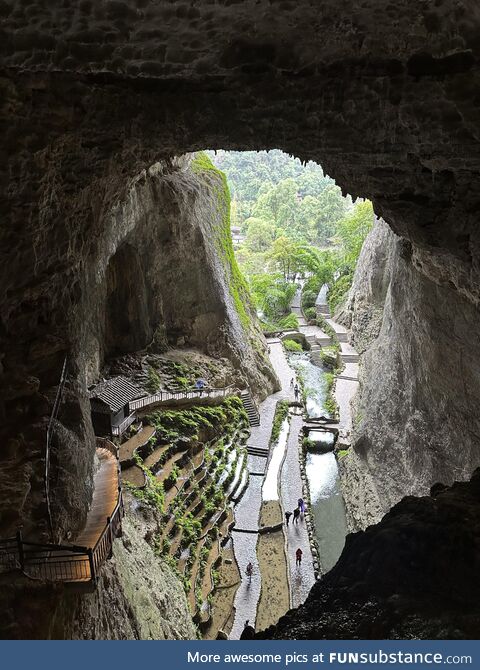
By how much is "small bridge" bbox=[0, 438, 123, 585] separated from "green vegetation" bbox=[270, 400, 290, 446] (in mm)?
14534

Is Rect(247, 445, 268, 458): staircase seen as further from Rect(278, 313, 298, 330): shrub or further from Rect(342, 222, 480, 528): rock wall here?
Rect(278, 313, 298, 330): shrub

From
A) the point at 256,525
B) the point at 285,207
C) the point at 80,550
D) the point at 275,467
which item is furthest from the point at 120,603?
the point at 285,207

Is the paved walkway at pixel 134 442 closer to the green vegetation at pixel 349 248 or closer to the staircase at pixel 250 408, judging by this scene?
the staircase at pixel 250 408


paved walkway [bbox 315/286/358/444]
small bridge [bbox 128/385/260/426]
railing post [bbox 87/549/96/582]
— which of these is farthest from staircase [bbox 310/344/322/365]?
railing post [bbox 87/549/96/582]

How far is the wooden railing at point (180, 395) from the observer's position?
21297 mm

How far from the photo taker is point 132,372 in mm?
23547

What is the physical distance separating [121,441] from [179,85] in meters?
13.6

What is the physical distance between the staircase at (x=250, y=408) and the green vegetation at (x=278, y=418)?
1082mm

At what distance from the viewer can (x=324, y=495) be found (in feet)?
80.2

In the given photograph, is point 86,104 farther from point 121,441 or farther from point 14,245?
point 121,441

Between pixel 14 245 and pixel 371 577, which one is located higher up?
pixel 14 245

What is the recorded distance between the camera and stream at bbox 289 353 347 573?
2066 cm
